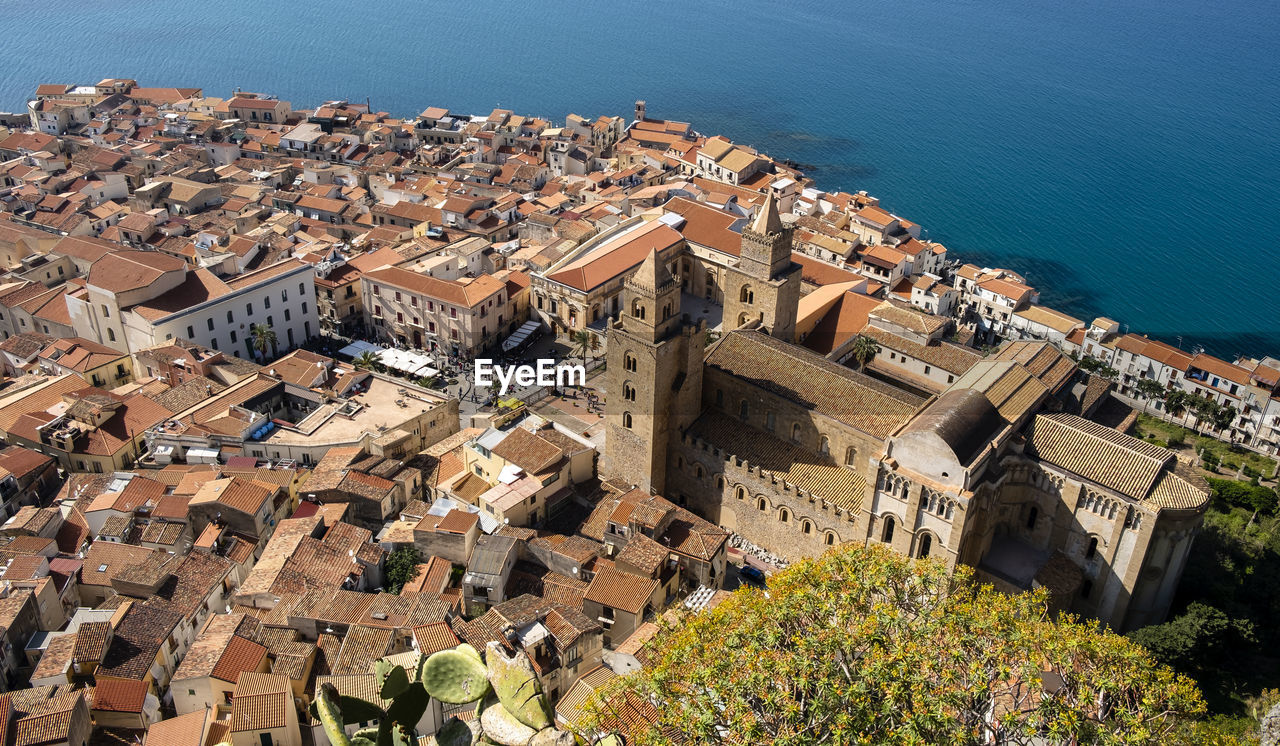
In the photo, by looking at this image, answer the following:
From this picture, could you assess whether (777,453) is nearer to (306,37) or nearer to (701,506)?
(701,506)

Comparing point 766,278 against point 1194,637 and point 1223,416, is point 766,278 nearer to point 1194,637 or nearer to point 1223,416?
point 1194,637

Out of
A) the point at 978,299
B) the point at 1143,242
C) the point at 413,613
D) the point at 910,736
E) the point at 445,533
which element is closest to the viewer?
the point at 910,736

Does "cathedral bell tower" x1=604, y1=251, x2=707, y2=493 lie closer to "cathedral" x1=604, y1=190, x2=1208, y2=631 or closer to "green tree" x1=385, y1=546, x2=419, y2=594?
"cathedral" x1=604, y1=190, x2=1208, y2=631

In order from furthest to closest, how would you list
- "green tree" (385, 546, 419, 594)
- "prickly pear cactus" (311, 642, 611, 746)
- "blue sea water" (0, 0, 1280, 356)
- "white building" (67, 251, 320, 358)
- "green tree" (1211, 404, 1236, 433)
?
1. "blue sea water" (0, 0, 1280, 356)
2. "green tree" (1211, 404, 1236, 433)
3. "white building" (67, 251, 320, 358)
4. "green tree" (385, 546, 419, 594)
5. "prickly pear cactus" (311, 642, 611, 746)

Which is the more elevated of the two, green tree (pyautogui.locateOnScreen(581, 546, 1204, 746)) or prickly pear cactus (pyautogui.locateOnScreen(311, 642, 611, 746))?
prickly pear cactus (pyautogui.locateOnScreen(311, 642, 611, 746))

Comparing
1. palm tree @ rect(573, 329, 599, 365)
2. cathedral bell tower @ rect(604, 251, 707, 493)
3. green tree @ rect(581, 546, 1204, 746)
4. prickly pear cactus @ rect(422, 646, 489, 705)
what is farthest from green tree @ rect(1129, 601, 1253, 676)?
palm tree @ rect(573, 329, 599, 365)

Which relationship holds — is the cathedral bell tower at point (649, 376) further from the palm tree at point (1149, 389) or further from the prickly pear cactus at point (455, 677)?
the palm tree at point (1149, 389)

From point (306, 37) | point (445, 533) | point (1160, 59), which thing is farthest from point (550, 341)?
point (1160, 59)
